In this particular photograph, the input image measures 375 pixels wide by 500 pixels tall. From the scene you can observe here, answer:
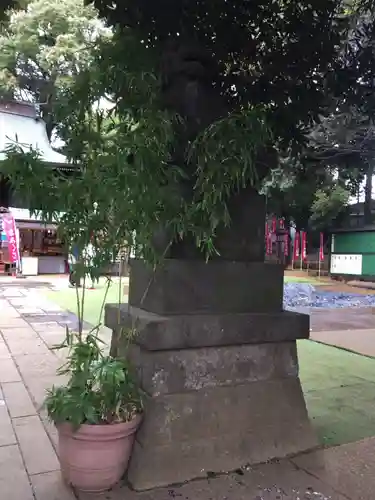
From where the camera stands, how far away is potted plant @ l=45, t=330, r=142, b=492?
2416 millimetres

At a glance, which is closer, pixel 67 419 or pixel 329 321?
pixel 67 419

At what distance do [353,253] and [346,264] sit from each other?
70 centimetres

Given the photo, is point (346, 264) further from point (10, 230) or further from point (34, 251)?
point (10, 230)

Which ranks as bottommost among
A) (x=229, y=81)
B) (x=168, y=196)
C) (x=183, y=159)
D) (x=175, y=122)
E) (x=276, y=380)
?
(x=276, y=380)

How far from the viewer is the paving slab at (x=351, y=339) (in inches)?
257

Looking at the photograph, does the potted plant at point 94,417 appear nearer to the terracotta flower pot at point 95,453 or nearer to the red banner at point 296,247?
the terracotta flower pot at point 95,453

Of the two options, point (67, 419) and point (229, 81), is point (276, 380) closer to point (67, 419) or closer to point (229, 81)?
point (67, 419)

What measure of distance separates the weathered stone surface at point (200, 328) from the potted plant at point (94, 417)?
0.77 ft

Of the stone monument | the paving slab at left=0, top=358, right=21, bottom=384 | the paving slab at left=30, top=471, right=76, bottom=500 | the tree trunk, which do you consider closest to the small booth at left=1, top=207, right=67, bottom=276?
the tree trunk

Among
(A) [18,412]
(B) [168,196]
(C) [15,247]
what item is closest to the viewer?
(B) [168,196]

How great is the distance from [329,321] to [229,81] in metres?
6.67

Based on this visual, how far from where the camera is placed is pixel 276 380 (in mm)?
3027

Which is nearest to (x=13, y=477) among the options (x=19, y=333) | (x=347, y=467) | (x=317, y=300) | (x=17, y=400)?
(x=17, y=400)

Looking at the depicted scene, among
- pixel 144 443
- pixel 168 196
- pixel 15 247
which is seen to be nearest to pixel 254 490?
pixel 144 443
